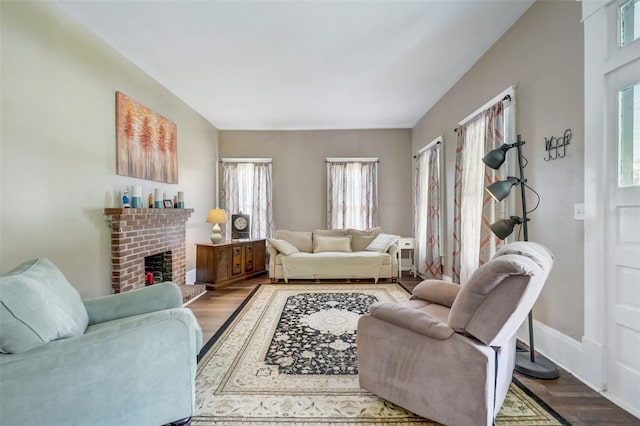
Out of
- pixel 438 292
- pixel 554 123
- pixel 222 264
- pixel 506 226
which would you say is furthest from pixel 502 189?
pixel 222 264

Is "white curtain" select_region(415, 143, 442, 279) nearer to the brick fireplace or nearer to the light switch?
the light switch

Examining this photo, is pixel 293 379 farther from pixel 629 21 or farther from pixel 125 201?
pixel 629 21

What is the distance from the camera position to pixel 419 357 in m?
1.49

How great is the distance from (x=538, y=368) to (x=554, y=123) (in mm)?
1763

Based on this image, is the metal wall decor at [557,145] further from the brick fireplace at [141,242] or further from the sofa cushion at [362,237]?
the brick fireplace at [141,242]

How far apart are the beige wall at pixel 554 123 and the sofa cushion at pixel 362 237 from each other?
120 inches

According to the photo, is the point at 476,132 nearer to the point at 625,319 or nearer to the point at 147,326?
the point at 625,319

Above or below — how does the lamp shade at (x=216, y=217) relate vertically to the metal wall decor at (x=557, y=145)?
below

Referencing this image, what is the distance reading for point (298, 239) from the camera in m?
5.32

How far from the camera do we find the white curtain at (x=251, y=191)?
5730 mm

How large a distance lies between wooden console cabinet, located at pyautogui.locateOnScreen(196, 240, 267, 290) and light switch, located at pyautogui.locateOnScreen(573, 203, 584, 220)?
13.6 ft

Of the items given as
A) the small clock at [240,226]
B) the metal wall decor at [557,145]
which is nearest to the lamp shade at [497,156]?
the metal wall decor at [557,145]

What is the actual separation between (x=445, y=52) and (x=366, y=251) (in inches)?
125

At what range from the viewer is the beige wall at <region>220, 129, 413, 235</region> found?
5809mm
